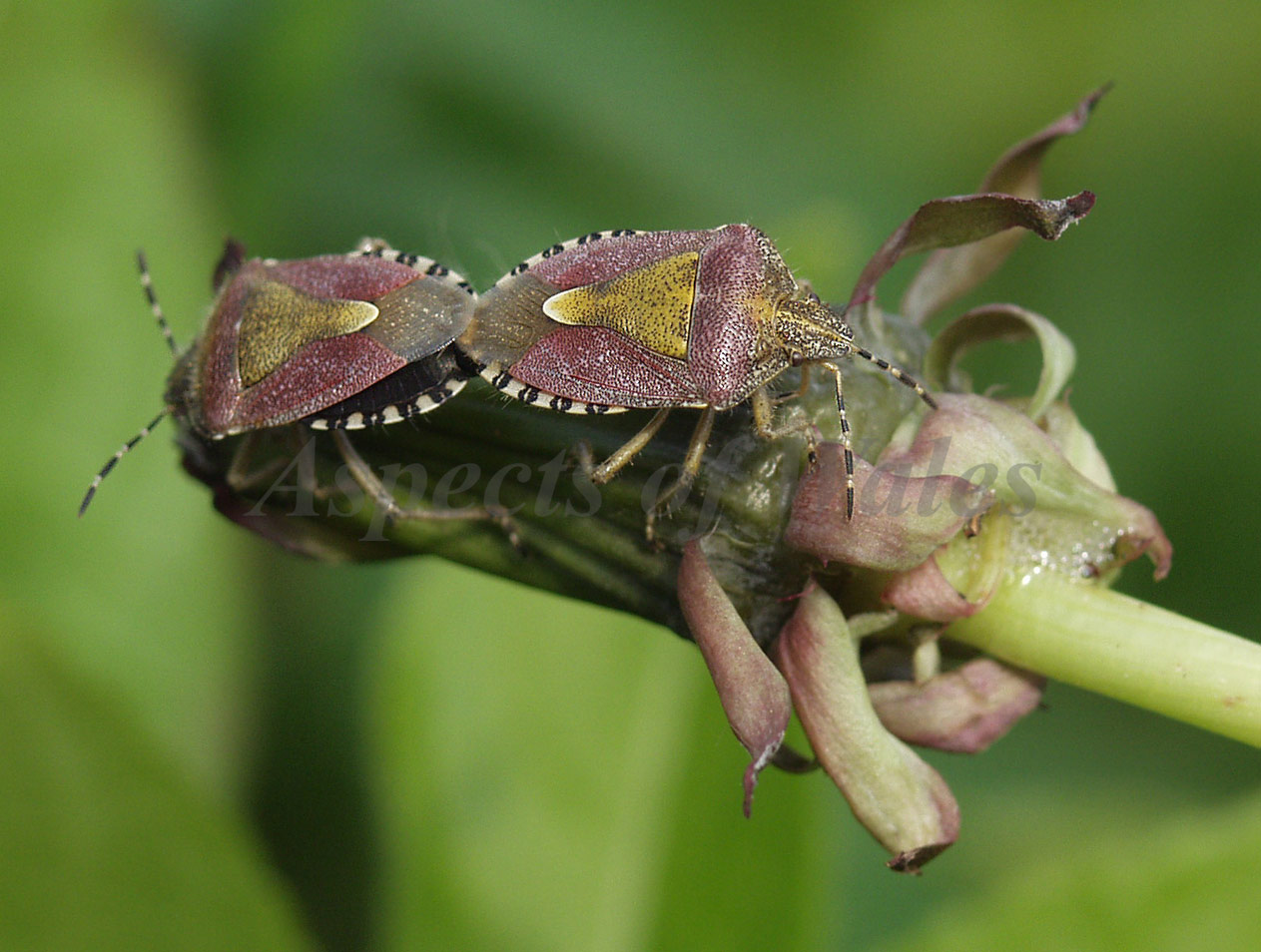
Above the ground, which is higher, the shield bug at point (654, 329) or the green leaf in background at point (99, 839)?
the shield bug at point (654, 329)

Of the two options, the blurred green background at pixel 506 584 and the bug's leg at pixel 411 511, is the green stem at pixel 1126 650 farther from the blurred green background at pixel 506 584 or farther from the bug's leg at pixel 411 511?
the bug's leg at pixel 411 511

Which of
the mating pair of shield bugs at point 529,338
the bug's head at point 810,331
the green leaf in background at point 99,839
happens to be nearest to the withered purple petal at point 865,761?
the mating pair of shield bugs at point 529,338

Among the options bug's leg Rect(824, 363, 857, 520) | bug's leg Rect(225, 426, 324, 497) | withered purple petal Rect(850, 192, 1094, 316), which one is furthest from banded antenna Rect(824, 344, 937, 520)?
bug's leg Rect(225, 426, 324, 497)

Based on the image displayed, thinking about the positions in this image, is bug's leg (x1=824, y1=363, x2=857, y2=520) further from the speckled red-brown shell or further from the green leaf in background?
the green leaf in background

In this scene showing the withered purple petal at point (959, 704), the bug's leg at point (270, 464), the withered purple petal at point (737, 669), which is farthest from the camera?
the bug's leg at point (270, 464)

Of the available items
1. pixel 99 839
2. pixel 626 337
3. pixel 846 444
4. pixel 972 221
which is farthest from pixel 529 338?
pixel 99 839

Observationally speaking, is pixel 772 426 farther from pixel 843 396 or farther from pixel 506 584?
pixel 506 584

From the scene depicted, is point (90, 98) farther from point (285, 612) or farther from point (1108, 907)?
point (1108, 907)
